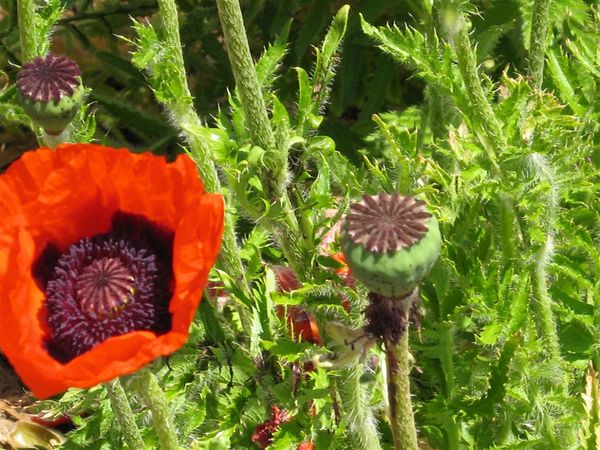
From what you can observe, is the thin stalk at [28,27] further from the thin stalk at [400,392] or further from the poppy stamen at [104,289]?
the thin stalk at [400,392]

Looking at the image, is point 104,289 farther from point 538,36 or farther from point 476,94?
point 538,36

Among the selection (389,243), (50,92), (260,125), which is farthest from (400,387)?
(50,92)

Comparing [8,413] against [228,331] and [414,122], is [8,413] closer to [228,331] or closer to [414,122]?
[228,331]

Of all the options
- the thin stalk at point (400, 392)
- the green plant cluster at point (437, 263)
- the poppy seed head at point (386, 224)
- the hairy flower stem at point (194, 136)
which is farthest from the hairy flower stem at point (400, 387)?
the hairy flower stem at point (194, 136)

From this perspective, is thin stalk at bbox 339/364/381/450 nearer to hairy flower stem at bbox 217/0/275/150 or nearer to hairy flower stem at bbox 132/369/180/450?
hairy flower stem at bbox 132/369/180/450

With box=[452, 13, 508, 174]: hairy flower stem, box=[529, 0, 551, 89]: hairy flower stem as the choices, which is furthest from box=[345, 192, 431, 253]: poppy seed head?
box=[529, 0, 551, 89]: hairy flower stem

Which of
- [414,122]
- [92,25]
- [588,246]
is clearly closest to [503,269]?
[588,246]
